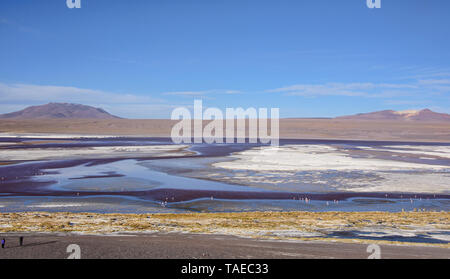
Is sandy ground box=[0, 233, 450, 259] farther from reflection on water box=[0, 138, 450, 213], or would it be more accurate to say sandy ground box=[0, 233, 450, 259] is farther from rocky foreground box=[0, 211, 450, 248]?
reflection on water box=[0, 138, 450, 213]

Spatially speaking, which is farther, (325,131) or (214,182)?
(325,131)

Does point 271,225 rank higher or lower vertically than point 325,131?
lower

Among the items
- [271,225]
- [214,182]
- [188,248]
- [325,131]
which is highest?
[325,131]

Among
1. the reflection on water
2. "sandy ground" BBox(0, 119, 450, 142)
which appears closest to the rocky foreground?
the reflection on water

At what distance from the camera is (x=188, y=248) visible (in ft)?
28.0

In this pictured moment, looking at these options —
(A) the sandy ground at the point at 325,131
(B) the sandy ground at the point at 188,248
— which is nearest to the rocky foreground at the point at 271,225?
(B) the sandy ground at the point at 188,248

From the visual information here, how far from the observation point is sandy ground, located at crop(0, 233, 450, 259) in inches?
313

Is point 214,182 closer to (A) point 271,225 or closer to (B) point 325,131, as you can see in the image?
A: (A) point 271,225

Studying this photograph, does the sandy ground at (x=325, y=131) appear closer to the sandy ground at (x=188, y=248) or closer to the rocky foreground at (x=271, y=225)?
the rocky foreground at (x=271, y=225)

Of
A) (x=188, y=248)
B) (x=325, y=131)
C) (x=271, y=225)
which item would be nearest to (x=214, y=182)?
(x=271, y=225)

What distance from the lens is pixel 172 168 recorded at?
26109mm
